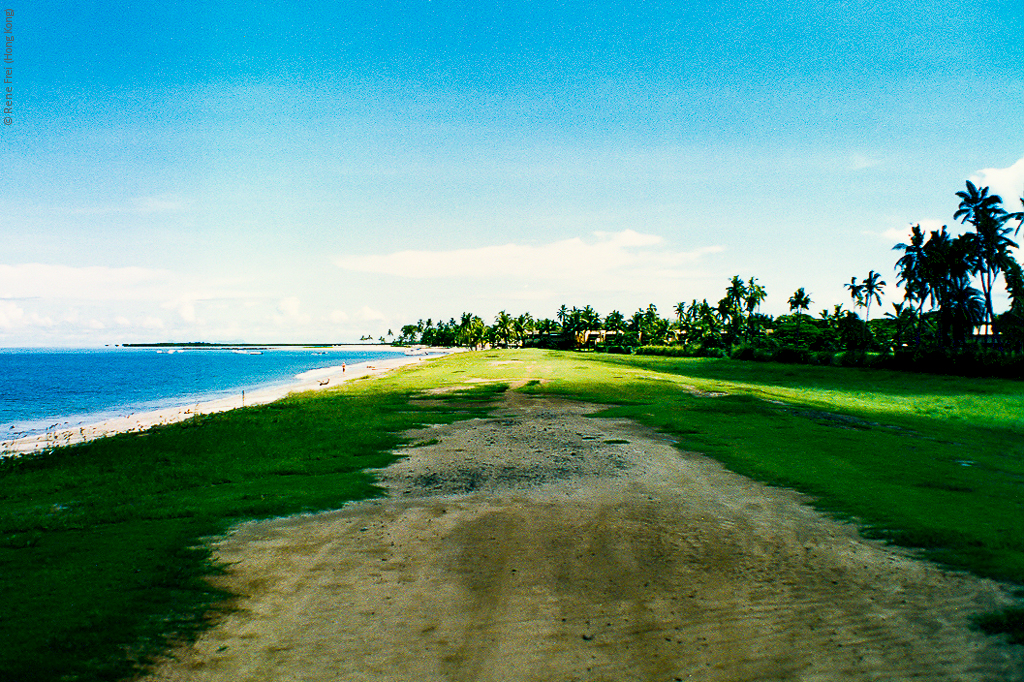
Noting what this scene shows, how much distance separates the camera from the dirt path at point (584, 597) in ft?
17.9

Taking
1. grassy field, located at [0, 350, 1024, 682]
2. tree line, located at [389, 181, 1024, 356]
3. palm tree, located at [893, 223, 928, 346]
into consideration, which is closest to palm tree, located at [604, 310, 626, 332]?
tree line, located at [389, 181, 1024, 356]

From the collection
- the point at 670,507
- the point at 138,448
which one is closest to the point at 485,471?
the point at 670,507

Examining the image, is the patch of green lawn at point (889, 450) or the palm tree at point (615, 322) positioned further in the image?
the palm tree at point (615, 322)

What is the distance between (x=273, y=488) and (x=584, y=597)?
25.3ft

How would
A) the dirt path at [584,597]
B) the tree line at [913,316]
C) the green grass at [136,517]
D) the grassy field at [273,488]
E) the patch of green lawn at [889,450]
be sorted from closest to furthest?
the dirt path at [584,597], the green grass at [136,517], the grassy field at [273,488], the patch of green lawn at [889,450], the tree line at [913,316]

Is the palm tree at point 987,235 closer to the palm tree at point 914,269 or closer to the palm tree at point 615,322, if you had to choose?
the palm tree at point 914,269

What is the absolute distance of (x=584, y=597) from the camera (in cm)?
681

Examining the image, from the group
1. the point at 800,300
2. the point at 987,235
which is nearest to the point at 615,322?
the point at 800,300

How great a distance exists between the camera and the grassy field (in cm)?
618

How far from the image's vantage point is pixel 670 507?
10.4 m

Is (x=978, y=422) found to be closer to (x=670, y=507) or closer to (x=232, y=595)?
(x=670, y=507)

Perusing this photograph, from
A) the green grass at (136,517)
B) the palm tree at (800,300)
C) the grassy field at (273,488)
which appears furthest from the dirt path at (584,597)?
the palm tree at (800,300)

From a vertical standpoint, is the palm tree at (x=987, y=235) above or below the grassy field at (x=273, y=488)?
above

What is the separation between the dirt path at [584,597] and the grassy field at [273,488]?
77 centimetres
